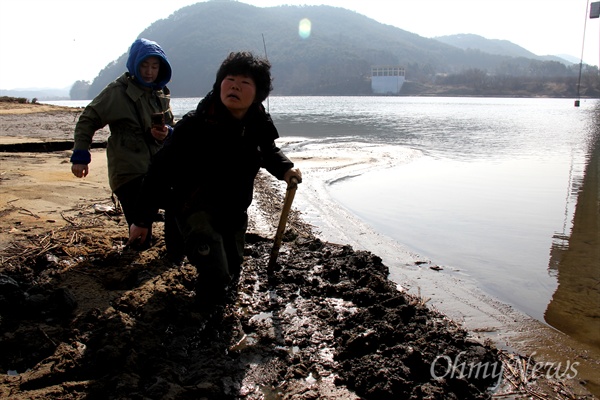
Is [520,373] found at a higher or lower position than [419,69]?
lower

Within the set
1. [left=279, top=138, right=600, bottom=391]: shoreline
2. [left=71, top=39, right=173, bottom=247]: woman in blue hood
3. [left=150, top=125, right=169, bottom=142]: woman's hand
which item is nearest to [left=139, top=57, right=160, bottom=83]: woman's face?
[left=71, top=39, right=173, bottom=247]: woman in blue hood

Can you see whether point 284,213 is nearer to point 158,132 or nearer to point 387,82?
point 158,132

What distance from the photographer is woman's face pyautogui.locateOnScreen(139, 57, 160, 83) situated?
11.6ft

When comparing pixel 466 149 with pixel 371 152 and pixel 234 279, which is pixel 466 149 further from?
pixel 234 279

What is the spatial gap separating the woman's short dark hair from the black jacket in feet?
0.50

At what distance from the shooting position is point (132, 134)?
359 centimetres

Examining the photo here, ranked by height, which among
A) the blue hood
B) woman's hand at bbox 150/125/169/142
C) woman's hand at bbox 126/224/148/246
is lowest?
woman's hand at bbox 126/224/148/246

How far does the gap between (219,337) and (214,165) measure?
42.6 inches

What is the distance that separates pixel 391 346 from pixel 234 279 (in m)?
1.33

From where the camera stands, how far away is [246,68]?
2828 mm

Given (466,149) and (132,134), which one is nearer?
(132,134)

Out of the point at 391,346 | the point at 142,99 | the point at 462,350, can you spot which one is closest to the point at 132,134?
the point at 142,99

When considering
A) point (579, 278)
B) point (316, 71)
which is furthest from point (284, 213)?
point (316, 71)

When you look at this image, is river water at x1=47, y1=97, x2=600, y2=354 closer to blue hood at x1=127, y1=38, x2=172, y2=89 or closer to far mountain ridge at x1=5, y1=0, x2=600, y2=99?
blue hood at x1=127, y1=38, x2=172, y2=89
